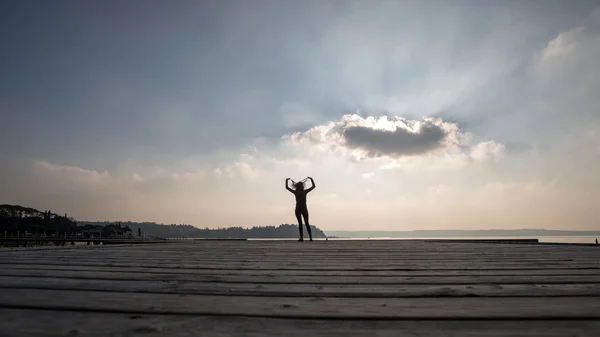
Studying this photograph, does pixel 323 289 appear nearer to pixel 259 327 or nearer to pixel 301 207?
pixel 259 327

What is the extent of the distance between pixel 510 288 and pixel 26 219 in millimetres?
109471

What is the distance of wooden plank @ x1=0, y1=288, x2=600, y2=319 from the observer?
170cm

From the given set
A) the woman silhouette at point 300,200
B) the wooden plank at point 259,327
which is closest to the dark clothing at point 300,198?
the woman silhouette at point 300,200

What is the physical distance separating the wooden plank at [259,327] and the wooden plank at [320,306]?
0.31 feet

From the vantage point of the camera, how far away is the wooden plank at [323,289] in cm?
224

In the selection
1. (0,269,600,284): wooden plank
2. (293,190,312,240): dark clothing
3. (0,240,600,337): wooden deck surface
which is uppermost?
(293,190,312,240): dark clothing

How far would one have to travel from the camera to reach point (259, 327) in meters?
1.49

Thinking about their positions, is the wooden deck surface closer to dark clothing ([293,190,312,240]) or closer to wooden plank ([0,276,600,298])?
wooden plank ([0,276,600,298])

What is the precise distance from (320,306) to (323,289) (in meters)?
0.56

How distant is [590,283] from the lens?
2.66 metres

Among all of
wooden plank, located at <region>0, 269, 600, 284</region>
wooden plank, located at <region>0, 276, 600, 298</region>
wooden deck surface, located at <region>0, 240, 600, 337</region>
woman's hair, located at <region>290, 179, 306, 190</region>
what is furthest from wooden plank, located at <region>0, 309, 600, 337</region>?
woman's hair, located at <region>290, 179, 306, 190</region>

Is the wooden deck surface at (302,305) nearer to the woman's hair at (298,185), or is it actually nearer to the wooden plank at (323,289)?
the wooden plank at (323,289)

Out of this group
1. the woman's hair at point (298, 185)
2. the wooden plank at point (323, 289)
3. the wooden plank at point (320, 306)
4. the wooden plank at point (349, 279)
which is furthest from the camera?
the woman's hair at point (298, 185)

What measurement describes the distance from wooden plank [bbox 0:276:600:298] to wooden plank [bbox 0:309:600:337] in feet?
2.13
